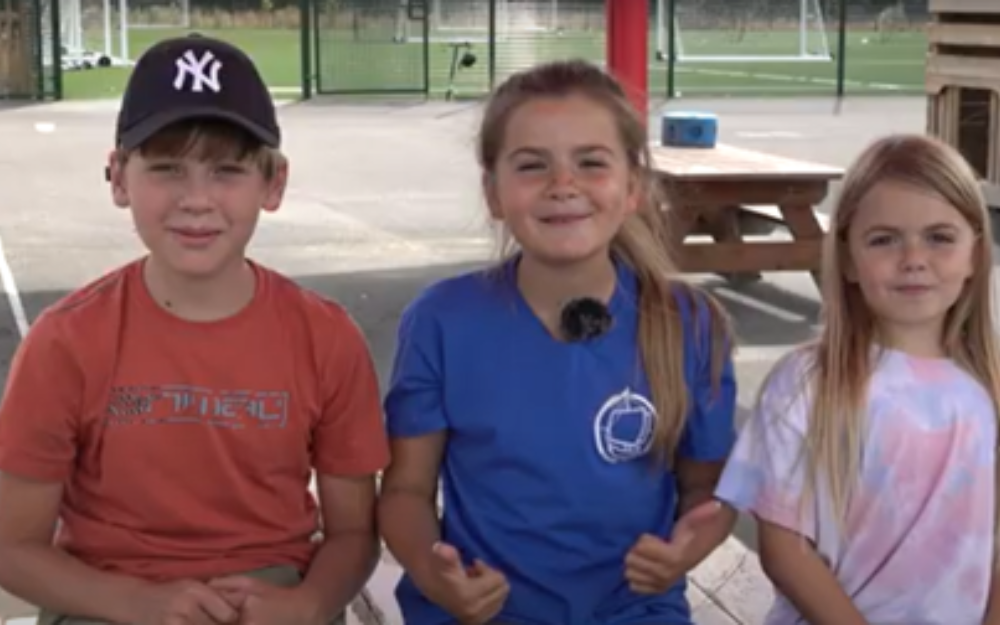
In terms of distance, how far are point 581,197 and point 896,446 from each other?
2.25 ft

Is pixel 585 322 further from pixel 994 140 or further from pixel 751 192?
pixel 994 140

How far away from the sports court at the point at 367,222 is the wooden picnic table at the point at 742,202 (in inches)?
12.3

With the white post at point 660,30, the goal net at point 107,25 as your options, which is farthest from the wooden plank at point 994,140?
the goal net at point 107,25

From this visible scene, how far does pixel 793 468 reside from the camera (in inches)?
110

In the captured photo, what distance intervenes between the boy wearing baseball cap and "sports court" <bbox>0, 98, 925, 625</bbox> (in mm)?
560

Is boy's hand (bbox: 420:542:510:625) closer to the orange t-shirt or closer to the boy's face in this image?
the orange t-shirt

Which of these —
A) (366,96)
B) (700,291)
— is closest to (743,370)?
(700,291)

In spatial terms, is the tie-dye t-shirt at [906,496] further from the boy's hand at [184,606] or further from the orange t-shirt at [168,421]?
the boy's hand at [184,606]

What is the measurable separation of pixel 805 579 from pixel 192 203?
1.21 meters

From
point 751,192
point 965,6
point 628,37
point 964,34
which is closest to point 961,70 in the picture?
point 964,34

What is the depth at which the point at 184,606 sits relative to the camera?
2.64m

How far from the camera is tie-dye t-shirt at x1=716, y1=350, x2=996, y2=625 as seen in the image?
9.09 feet

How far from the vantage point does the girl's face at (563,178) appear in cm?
287

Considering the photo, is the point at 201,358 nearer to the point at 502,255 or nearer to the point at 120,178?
the point at 120,178
